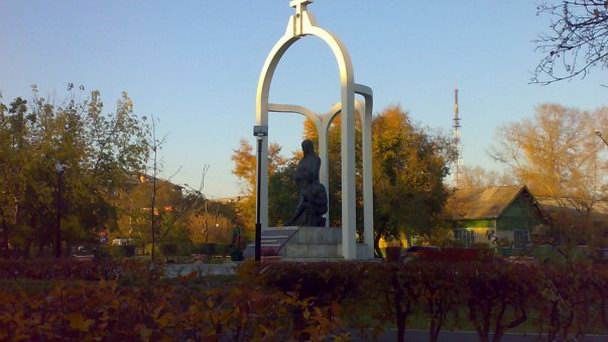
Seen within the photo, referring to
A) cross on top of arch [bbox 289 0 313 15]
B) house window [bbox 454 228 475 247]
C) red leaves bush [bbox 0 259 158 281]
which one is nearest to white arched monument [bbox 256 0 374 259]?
cross on top of arch [bbox 289 0 313 15]

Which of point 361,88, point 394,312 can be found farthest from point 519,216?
point 394,312

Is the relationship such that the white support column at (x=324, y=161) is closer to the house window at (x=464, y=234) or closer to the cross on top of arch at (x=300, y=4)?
the cross on top of arch at (x=300, y=4)

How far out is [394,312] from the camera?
8531mm

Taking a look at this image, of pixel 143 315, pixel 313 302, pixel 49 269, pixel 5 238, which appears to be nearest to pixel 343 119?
pixel 49 269

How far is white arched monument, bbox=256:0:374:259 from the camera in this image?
A: 2473 centimetres

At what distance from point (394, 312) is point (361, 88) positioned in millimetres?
18288

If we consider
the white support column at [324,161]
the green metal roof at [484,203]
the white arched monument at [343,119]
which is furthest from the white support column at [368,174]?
the green metal roof at [484,203]

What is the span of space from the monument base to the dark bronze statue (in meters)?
0.62

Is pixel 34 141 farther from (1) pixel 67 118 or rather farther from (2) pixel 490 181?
(2) pixel 490 181

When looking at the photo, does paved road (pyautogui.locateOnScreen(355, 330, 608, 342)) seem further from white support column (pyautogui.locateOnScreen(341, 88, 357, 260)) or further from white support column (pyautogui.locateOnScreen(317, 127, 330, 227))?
white support column (pyautogui.locateOnScreen(317, 127, 330, 227))

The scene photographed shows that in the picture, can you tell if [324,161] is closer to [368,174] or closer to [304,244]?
[368,174]

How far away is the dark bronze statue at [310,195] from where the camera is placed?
25219 millimetres

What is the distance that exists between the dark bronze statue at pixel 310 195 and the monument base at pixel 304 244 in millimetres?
624

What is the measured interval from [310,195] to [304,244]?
6.42 feet
